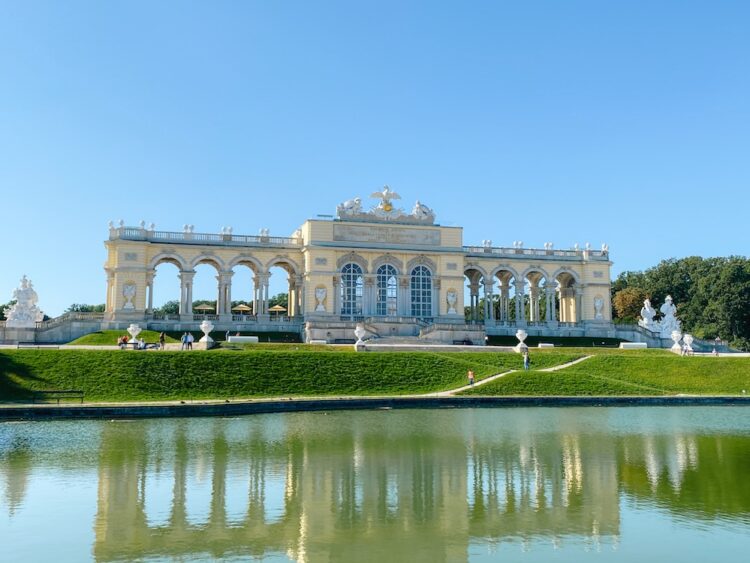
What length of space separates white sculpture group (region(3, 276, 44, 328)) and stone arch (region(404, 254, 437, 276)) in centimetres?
2761

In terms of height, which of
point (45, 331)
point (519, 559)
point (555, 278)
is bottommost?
point (519, 559)

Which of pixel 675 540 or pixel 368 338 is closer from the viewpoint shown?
pixel 675 540

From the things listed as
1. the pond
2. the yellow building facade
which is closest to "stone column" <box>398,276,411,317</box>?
the yellow building facade

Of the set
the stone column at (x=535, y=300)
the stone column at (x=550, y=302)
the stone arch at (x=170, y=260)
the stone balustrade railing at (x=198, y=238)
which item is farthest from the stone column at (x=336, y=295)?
the stone column at (x=535, y=300)

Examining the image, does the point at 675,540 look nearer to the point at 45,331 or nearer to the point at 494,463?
the point at 494,463

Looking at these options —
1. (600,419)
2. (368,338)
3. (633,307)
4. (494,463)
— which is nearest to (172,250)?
(368,338)

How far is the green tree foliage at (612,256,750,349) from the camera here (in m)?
80.2

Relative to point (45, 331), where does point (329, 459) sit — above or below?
below

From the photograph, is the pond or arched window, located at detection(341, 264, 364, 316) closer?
the pond

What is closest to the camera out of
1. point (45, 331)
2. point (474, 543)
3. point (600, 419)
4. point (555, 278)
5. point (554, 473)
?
point (474, 543)

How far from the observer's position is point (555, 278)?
66.6m

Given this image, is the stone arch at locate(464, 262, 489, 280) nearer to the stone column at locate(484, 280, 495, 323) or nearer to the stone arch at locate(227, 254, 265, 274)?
the stone column at locate(484, 280, 495, 323)

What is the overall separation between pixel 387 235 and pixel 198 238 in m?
15.0

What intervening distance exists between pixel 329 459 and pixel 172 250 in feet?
141
